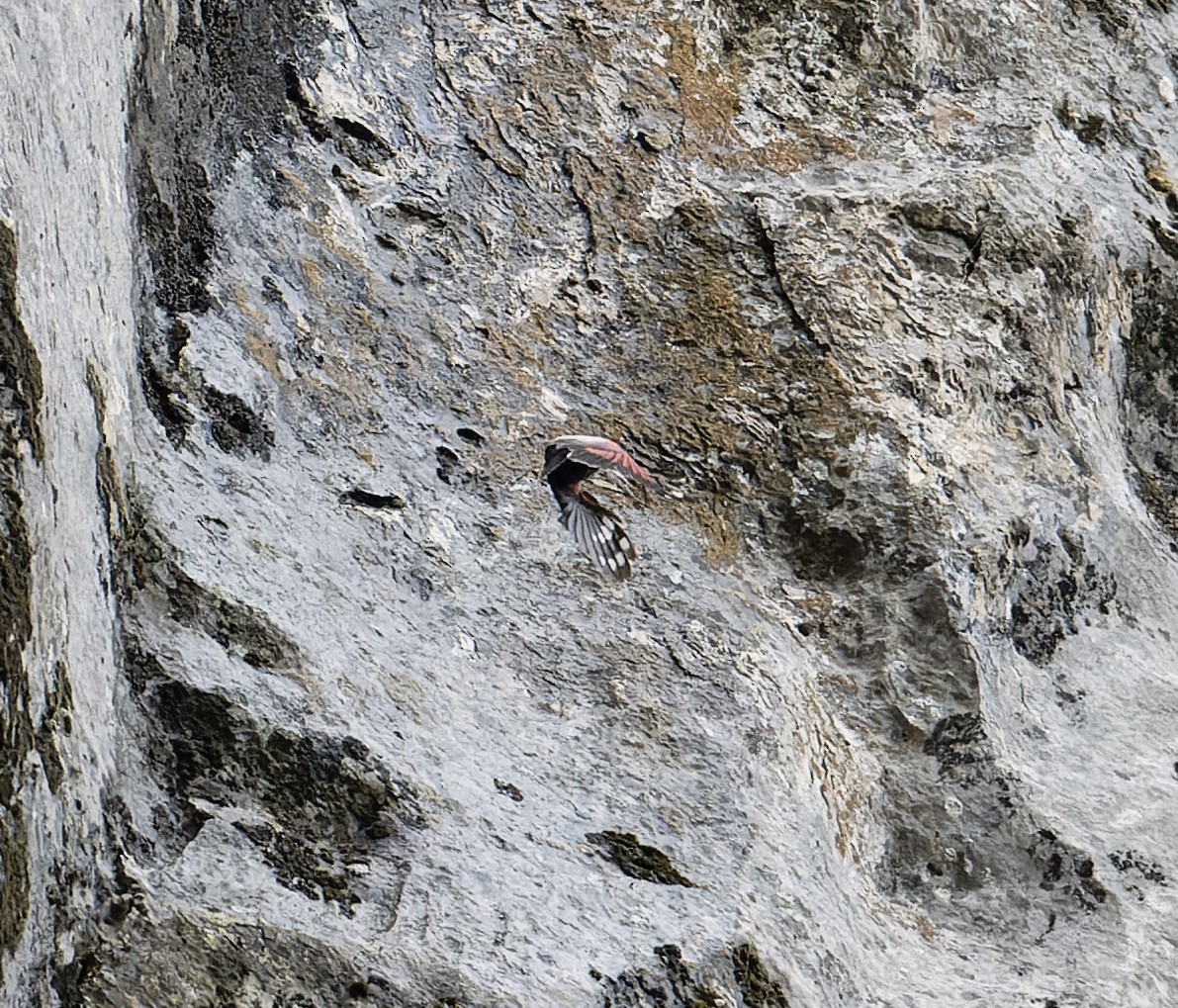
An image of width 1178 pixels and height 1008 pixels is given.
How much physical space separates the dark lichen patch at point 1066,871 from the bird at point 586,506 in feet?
13.5

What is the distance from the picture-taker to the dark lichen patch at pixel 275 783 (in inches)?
267

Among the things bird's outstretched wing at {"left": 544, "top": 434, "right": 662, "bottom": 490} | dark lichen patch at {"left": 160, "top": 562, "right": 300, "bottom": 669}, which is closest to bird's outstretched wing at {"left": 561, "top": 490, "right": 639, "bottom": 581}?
bird's outstretched wing at {"left": 544, "top": 434, "right": 662, "bottom": 490}

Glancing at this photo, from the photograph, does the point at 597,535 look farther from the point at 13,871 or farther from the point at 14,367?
the point at 13,871

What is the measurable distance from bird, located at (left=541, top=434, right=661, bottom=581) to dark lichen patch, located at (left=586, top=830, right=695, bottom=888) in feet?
7.44

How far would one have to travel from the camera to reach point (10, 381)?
5465 millimetres

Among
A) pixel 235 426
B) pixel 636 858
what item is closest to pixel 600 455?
pixel 235 426

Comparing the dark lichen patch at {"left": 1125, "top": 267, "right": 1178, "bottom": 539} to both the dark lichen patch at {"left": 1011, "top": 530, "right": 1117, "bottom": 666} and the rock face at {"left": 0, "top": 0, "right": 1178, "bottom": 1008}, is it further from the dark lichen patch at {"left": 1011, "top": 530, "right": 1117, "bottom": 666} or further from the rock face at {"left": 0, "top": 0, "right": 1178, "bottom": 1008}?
the dark lichen patch at {"left": 1011, "top": 530, "right": 1117, "bottom": 666}

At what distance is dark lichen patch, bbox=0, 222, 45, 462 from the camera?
5.43 metres

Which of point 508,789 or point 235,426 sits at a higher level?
point 235,426

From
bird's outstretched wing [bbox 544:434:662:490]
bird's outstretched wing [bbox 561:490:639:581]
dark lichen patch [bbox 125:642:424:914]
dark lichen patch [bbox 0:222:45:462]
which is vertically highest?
dark lichen patch [bbox 0:222:45:462]

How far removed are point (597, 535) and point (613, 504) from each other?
0.50 m

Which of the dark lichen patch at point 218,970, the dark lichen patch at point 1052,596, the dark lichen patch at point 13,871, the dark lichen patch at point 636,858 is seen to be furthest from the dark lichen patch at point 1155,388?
the dark lichen patch at point 13,871

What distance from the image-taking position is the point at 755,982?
Answer: 7223 mm

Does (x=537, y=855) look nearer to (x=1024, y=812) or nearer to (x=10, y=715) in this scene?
(x=10, y=715)
